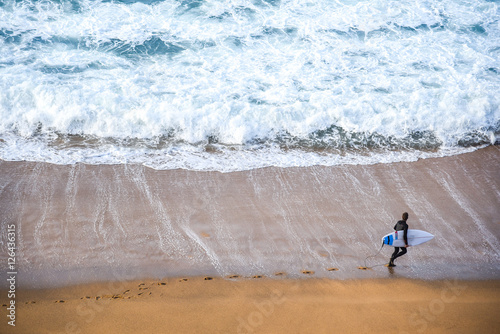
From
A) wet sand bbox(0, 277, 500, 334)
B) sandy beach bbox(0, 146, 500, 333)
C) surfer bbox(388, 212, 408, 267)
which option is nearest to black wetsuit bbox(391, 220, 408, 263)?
surfer bbox(388, 212, 408, 267)

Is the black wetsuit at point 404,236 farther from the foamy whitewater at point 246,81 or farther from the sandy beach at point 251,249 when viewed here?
the foamy whitewater at point 246,81

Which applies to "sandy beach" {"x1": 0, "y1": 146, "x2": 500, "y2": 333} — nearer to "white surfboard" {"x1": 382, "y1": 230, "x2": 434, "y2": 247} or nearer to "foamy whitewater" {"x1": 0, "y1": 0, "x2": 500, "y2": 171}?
"white surfboard" {"x1": 382, "y1": 230, "x2": 434, "y2": 247}

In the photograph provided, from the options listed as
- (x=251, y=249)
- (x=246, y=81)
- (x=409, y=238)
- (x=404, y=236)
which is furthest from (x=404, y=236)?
(x=246, y=81)

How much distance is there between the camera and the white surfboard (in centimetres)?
684

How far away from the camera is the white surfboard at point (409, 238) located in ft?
22.4

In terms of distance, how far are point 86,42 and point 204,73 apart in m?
3.89

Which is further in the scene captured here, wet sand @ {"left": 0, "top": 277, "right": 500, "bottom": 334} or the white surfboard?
the white surfboard

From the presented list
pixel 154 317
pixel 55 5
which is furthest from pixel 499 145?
pixel 55 5

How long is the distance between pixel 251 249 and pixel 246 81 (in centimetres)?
566

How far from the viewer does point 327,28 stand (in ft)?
43.9

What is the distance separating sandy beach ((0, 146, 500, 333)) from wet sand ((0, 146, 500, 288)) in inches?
1.0

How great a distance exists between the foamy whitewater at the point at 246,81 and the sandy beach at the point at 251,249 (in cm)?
76

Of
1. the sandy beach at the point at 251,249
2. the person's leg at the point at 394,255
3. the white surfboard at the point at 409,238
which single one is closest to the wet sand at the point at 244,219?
the sandy beach at the point at 251,249

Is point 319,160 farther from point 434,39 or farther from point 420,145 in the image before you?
point 434,39
